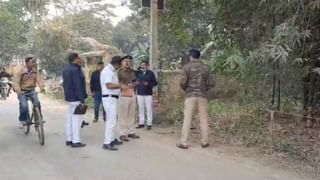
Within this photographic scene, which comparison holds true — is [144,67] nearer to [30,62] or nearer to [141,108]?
[141,108]

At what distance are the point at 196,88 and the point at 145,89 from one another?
2.40 meters

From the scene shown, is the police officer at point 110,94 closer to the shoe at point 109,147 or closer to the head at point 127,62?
the shoe at point 109,147

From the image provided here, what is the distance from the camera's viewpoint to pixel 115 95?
880 centimetres

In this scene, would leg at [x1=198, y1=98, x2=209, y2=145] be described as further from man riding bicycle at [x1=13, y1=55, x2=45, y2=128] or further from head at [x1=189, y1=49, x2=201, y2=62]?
man riding bicycle at [x1=13, y1=55, x2=45, y2=128]

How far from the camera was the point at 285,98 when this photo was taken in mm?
11148

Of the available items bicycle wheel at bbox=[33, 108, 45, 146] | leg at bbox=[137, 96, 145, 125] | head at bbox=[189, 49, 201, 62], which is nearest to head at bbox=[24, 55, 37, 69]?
bicycle wheel at bbox=[33, 108, 45, 146]

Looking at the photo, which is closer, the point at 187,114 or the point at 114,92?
the point at 114,92

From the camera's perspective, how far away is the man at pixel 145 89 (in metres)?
11.1

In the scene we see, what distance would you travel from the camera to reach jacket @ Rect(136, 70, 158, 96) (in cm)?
1111

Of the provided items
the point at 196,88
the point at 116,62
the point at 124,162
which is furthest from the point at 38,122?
the point at 196,88

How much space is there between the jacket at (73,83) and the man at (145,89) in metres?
2.44

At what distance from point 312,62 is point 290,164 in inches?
96.2

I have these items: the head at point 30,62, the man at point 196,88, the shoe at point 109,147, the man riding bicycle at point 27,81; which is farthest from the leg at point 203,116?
the head at point 30,62

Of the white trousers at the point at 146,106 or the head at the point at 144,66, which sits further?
the head at the point at 144,66
